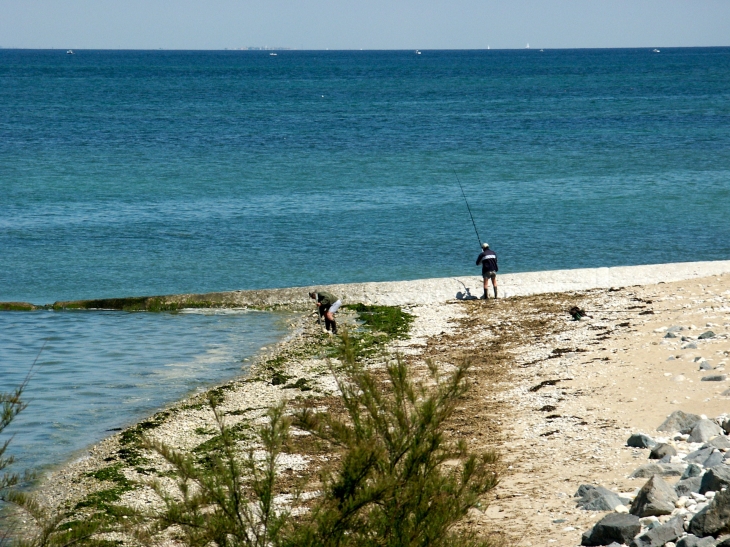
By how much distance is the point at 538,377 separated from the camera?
12.1 metres

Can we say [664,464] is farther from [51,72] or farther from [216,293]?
[51,72]

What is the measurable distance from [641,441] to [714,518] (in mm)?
2687

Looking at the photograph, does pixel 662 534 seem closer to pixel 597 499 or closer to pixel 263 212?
pixel 597 499

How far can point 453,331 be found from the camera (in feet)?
50.8

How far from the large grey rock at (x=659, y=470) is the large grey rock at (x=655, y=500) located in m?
0.78

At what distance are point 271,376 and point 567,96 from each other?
67792mm

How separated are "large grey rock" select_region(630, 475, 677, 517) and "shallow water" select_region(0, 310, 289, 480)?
699 cm

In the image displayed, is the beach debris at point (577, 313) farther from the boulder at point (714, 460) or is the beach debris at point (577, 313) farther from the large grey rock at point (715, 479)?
the large grey rock at point (715, 479)

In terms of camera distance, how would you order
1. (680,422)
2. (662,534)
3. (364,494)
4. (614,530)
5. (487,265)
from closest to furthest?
(364,494) → (662,534) → (614,530) → (680,422) → (487,265)

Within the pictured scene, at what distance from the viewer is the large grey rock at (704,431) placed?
8195 mm

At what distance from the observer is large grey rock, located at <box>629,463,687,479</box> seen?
7.54 metres

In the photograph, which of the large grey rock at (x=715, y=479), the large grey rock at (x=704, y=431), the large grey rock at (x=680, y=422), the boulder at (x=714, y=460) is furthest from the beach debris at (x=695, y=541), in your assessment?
the large grey rock at (x=680, y=422)

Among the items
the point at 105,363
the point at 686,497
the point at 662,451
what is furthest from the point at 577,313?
the point at 686,497

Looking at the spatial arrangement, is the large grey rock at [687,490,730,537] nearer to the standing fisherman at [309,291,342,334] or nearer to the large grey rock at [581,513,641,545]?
the large grey rock at [581,513,641,545]
